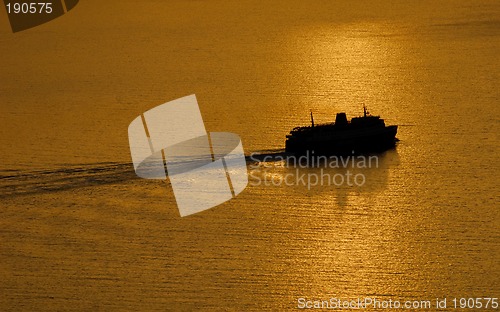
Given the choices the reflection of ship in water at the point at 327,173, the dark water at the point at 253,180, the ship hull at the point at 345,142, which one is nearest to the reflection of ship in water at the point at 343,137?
the ship hull at the point at 345,142

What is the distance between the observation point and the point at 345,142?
3934 cm

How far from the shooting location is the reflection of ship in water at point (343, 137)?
128 ft

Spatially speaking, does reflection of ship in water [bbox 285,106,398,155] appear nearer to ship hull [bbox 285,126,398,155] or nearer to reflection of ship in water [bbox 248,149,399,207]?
ship hull [bbox 285,126,398,155]

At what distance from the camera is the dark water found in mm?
28422

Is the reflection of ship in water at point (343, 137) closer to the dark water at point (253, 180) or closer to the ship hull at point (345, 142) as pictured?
the ship hull at point (345, 142)

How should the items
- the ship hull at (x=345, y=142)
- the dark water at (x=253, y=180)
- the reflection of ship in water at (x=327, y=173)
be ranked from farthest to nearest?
1. the ship hull at (x=345, y=142)
2. the reflection of ship in water at (x=327, y=173)
3. the dark water at (x=253, y=180)

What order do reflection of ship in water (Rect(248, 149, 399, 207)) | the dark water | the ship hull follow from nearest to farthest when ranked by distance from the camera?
1. the dark water
2. reflection of ship in water (Rect(248, 149, 399, 207))
3. the ship hull

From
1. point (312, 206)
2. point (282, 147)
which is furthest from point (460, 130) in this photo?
point (312, 206)

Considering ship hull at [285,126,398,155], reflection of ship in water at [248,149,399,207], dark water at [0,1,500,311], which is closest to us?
dark water at [0,1,500,311]

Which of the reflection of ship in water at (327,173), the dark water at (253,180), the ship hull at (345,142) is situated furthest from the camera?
the ship hull at (345,142)

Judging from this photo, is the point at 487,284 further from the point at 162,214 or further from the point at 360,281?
the point at 162,214

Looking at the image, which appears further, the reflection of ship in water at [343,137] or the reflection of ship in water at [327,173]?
the reflection of ship in water at [343,137]

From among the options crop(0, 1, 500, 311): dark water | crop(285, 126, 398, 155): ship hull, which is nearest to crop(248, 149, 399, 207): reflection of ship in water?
crop(0, 1, 500, 311): dark water

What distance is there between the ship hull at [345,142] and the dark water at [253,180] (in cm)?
64
